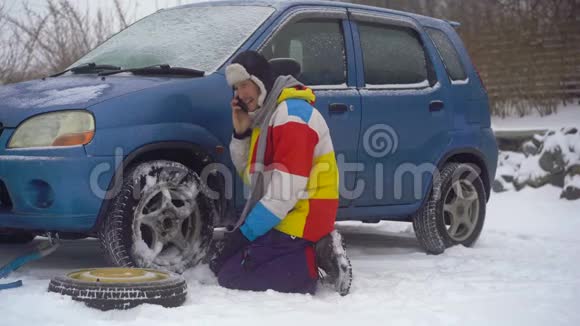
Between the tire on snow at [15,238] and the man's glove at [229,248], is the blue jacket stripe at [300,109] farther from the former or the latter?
the tire on snow at [15,238]

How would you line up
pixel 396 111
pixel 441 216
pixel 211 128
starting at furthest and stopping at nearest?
1. pixel 441 216
2. pixel 396 111
3. pixel 211 128

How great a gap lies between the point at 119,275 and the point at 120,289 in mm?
242


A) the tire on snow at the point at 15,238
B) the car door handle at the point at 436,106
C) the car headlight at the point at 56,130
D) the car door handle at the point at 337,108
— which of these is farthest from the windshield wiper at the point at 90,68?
the car door handle at the point at 436,106

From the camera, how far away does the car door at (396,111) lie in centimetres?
613

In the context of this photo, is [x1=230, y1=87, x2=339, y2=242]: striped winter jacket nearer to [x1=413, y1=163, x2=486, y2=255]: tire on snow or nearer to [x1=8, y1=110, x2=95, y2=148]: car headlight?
[x1=8, y1=110, x2=95, y2=148]: car headlight

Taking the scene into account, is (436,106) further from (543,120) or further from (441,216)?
(543,120)

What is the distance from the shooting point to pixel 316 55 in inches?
236

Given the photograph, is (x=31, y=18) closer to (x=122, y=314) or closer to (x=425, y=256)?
(x=425, y=256)

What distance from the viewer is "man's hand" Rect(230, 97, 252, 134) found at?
5066 millimetres

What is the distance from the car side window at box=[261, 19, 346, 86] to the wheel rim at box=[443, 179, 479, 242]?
4.75 feet

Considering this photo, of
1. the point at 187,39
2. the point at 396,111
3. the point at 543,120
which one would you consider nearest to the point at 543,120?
the point at 543,120

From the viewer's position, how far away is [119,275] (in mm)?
4461

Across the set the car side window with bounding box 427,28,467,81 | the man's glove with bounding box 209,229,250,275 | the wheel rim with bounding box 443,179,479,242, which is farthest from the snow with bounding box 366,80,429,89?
the man's glove with bounding box 209,229,250,275

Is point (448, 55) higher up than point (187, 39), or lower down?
lower down
